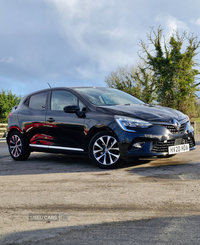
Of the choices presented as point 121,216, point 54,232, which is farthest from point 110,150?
point 54,232

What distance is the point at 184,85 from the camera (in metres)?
34.4

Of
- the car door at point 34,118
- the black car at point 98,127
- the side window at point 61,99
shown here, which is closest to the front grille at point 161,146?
the black car at point 98,127

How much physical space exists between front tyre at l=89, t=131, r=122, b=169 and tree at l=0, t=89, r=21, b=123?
4063cm

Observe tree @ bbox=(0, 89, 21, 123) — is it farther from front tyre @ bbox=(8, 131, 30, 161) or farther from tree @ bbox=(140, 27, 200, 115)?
front tyre @ bbox=(8, 131, 30, 161)

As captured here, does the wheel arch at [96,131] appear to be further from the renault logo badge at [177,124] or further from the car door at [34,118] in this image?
the car door at [34,118]

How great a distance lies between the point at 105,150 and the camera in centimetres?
620

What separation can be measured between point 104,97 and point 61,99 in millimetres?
930

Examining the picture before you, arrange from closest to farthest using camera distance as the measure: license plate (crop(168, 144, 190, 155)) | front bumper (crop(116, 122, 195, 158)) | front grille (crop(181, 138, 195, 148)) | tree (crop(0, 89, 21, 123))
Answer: front bumper (crop(116, 122, 195, 158))
license plate (crop(168, 144, 190, 155))
front grille (crop(181, 138, 195, 148))
tree (crop(0, 89, 21, 123))

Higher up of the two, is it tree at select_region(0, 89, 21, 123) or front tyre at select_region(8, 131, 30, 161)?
tree at select_region(0, 89, 21, 123)

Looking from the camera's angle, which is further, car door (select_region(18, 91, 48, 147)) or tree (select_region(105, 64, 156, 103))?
tree (select_region(105, 64, 156, 103))

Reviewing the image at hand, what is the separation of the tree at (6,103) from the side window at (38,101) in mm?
38613

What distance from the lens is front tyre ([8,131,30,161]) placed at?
781 centimetres

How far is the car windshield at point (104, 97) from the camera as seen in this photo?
6.86 meters

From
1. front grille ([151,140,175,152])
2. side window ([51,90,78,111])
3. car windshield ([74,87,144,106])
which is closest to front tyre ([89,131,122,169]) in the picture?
front grille ([151,140,175,152])
